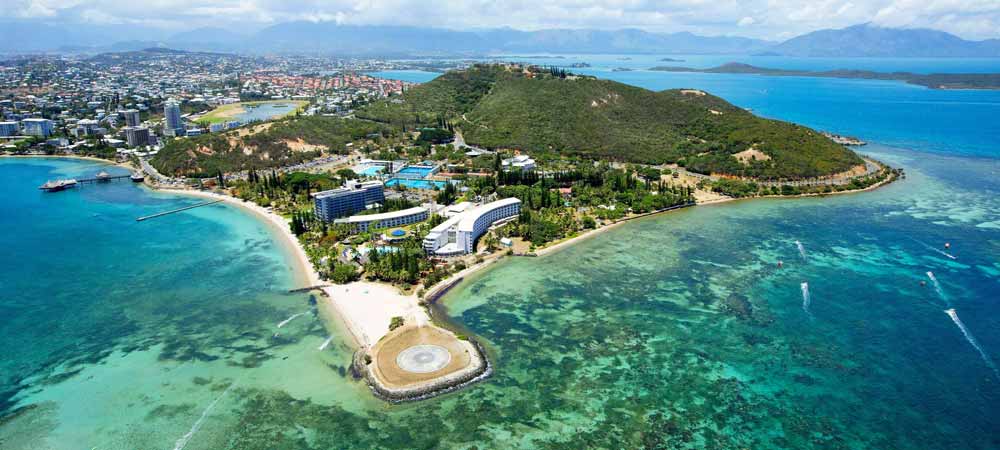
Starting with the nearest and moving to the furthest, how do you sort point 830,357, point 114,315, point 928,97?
point 830,357
point 114,315
point 928,97

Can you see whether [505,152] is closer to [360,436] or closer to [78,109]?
[360,436]

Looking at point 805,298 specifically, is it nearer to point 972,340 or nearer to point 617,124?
point 972,340

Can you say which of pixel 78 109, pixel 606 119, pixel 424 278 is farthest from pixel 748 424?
pixel 78 109

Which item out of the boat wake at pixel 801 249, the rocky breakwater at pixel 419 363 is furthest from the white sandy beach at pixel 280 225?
the boat wake at pixel 801 249

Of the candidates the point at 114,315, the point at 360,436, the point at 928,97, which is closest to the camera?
the point at 360,436

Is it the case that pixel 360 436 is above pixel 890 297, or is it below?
below

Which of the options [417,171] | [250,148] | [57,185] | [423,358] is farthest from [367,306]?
[57,185]

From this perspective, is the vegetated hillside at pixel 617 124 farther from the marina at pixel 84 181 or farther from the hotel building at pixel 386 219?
the marina at pixel 84 181
